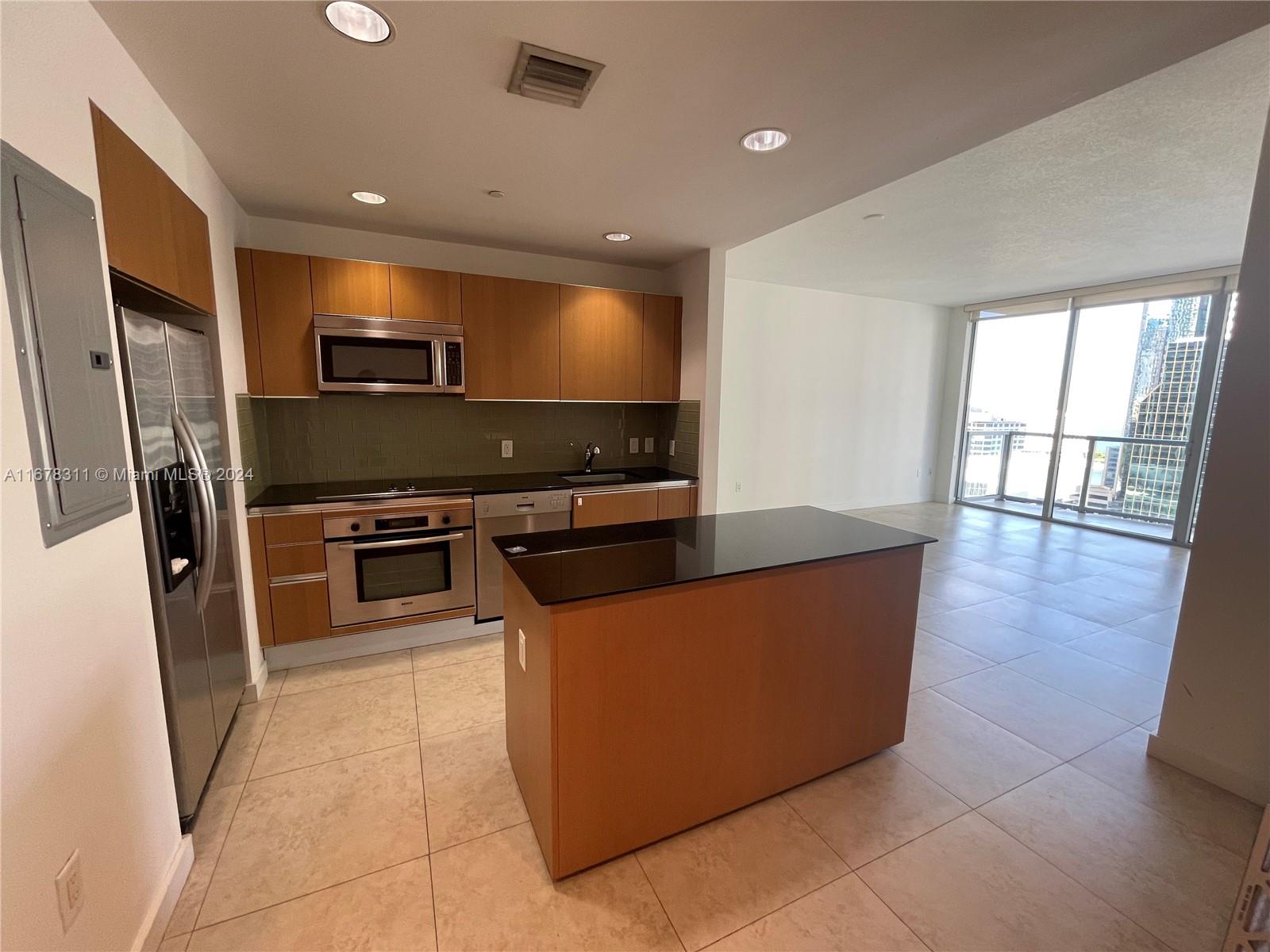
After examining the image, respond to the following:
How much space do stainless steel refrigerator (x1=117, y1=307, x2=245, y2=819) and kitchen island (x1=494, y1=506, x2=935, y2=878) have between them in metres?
1.06

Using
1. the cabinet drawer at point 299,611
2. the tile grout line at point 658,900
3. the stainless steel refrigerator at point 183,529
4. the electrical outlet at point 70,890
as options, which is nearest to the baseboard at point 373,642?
the cabinet drawer at point 299,611

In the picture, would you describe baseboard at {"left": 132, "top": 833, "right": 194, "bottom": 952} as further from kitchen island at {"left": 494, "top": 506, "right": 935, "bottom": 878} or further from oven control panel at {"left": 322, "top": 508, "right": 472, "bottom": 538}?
oven control panel at {"left": 322, "top": 508, "right": 472, "bottom": 538}

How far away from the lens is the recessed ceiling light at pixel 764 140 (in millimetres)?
1979

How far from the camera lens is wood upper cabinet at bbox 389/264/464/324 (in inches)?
118

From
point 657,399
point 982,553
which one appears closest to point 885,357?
point 982,553

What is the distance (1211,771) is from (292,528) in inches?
168

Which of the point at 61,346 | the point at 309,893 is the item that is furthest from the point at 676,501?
the point at 61,346

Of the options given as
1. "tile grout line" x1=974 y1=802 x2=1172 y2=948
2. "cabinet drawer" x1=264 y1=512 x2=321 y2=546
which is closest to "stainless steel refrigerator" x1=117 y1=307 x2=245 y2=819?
"cabinet drawer" x1=264 y1=512 x2=321 y2=546

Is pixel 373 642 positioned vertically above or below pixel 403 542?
below

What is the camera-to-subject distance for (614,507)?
11.6 feet

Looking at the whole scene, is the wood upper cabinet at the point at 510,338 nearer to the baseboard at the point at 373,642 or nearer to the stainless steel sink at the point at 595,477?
the stainless steel sink at the point at 595,477

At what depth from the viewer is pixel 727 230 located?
10.3 ft

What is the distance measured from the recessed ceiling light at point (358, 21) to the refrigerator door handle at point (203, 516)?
1335 millimetres

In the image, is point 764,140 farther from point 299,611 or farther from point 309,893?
point 299,611
